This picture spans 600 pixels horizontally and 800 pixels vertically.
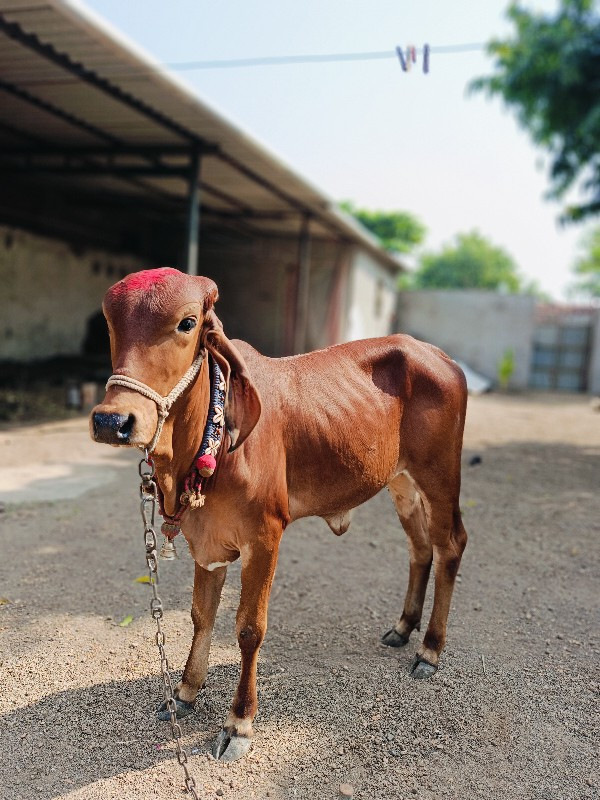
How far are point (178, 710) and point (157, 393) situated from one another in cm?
136

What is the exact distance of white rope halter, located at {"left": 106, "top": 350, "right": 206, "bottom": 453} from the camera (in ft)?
5.88

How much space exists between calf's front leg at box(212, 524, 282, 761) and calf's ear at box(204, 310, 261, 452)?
0.37m

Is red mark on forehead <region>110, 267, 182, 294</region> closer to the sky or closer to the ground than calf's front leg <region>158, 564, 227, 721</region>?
closer to the sky

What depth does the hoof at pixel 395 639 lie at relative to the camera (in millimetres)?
3113

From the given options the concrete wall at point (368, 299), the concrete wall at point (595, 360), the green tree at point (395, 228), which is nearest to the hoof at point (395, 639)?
the concrete wall at point (368, 299)

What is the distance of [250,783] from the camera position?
2.15 metres

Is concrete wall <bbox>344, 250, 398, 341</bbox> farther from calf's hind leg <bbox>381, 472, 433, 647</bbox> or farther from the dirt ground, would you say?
calf's hind leg <bbox>381, 472, 433, 647</bbox>

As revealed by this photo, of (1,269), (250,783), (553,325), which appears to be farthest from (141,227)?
→ (250,783)

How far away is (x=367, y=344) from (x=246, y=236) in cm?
1412

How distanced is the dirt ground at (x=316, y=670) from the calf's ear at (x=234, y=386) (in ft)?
3.69

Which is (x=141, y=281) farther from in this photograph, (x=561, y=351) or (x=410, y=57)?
(x=561, y=351)

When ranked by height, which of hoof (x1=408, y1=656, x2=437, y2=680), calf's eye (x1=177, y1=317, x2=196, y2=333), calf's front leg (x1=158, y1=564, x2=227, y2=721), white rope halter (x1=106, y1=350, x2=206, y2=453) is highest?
calf's eye (x1=177, y1=317, x2=196, y2=333)

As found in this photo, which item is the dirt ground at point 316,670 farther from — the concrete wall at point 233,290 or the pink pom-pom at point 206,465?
the concrete wall at point 233,290

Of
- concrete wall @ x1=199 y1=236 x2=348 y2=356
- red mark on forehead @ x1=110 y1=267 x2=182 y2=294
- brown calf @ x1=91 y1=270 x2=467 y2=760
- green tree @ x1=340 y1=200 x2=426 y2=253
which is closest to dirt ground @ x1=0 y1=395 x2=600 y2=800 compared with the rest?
brown calf @ x1=91 y1=270 x2=467 y2=760
